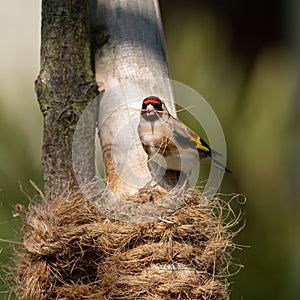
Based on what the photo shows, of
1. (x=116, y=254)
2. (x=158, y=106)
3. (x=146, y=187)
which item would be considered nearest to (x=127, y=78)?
(x=158, y=106)

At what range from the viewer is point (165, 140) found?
1741 millimetres

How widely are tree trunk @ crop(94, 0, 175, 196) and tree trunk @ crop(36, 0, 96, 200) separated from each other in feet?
0.14

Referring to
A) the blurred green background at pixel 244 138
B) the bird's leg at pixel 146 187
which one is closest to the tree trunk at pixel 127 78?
the bird's leg at pixel 146 187

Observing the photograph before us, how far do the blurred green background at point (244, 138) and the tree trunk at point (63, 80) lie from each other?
507mm

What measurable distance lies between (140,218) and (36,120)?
1167mm

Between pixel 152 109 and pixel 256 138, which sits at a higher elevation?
pixel 152 109

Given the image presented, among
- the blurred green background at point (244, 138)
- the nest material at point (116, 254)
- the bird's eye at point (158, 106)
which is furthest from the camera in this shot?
the blurred green background at point (244, 138)

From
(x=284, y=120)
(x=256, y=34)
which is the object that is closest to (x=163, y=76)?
(x=284, y=120)

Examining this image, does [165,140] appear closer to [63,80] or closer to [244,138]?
[63,80]

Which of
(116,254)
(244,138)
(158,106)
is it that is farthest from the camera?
(244,138)

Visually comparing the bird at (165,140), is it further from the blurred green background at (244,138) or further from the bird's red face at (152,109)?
the blurred green background at (244,138)

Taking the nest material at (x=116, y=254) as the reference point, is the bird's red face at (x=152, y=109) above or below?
above

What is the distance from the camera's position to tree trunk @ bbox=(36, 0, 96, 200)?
1.67 m

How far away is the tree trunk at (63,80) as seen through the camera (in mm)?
1666
